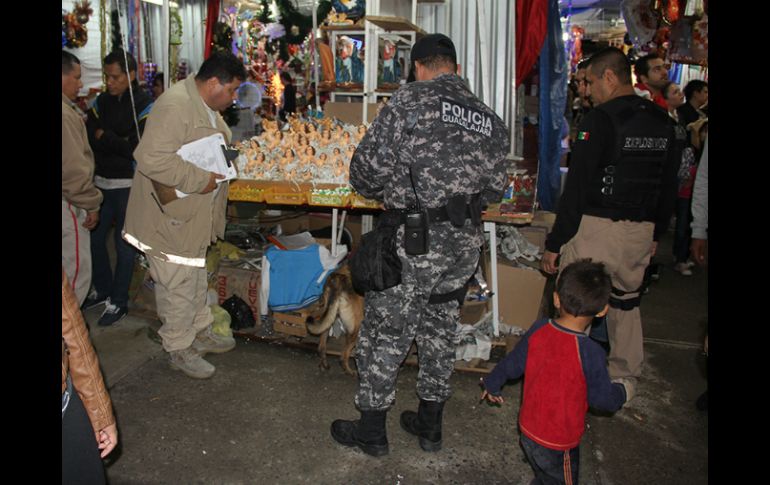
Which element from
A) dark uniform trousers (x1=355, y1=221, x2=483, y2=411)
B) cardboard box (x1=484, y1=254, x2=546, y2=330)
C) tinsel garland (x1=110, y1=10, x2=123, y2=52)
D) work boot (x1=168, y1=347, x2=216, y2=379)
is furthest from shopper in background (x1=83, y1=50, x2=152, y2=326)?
tinsel garland (x1=110, y1=10, x2=123, y2=52)

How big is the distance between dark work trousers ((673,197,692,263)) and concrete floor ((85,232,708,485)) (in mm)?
2431

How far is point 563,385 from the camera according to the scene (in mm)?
2234

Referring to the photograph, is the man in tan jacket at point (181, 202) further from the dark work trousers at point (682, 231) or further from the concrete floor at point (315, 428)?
the dark work trousers at point (682, 231)

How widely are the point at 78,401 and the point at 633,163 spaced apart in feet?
9.95

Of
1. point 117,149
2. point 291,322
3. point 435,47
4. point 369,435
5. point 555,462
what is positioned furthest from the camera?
point 117,149

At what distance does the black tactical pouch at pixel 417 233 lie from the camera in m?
2.73

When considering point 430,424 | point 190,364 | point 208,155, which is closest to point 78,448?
point 430,424

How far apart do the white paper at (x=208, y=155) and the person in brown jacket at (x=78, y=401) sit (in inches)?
85.2

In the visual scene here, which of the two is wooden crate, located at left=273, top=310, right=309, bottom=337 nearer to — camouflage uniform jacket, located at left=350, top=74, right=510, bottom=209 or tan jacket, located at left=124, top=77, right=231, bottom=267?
tan jacket, located at left=124, top=77, right=231, bottom=267

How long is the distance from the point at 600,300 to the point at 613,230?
1.27 meters

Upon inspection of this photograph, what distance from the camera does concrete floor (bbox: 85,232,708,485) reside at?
2.94 metres

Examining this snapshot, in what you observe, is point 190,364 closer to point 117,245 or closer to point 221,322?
point 221,322
